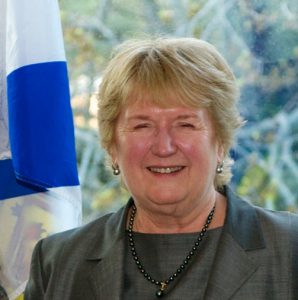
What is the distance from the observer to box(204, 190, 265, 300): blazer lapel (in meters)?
1.73

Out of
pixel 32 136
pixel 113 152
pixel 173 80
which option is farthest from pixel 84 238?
pixel 173 80

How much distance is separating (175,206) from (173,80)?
33 cm

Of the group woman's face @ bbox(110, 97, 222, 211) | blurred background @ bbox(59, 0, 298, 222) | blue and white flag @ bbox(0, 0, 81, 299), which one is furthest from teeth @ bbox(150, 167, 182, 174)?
blurred background @ bbox(59, 0, 298, 222)

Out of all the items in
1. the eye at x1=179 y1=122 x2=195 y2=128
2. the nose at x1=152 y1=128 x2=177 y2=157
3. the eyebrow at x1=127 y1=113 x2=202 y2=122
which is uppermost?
the eyebrow at x1=127 y1=113 x2=202 y2=122

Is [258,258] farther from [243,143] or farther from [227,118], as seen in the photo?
[243,143]

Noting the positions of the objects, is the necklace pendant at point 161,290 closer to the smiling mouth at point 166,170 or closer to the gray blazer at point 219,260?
the gray blazer at point 219,260

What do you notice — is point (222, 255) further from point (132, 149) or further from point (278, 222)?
point (132, 149)

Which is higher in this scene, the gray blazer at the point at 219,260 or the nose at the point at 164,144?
the nose at the point at 164,144

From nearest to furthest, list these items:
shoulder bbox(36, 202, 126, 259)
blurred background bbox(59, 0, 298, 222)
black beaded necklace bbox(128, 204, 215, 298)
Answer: black beaded necklace bbox(128, 204, 215, 298), shoulder bbox(36, 202, 126, 259), blurred background bbox(59, 0, 298, 222)

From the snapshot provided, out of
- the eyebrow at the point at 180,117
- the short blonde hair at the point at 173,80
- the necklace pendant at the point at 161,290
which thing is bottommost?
the necklace pendant at the point at 161,290

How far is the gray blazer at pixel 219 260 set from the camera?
1719 mm

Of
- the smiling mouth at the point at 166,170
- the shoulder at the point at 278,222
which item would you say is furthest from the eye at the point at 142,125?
the shoulder at the point at 278,222

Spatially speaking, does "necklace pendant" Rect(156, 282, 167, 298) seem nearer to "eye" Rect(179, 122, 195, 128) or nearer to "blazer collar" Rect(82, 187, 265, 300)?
"blazer collar" Rect(82, 187, 265, 300)

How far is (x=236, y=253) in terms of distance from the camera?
1773 millimetres
